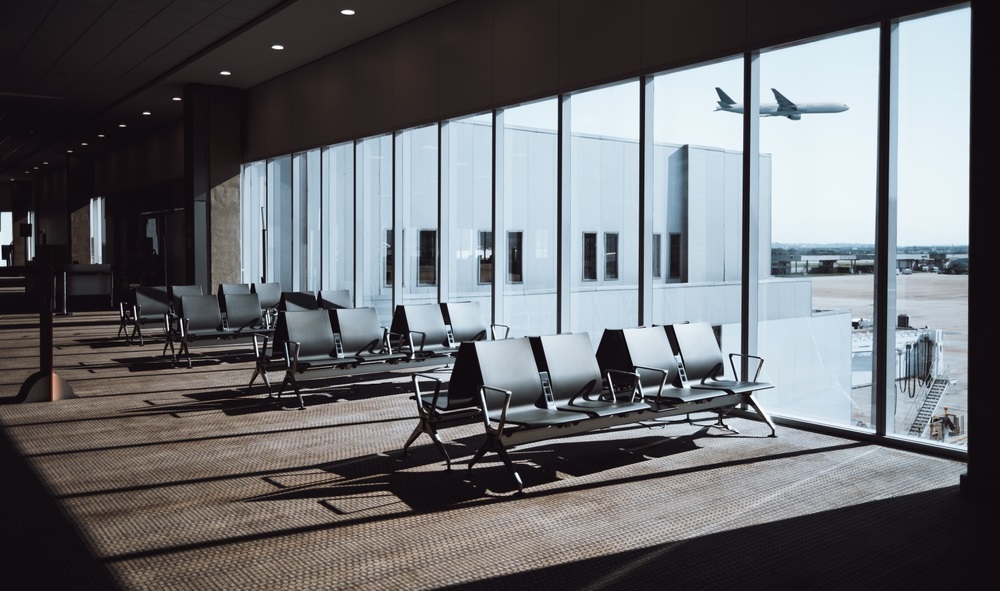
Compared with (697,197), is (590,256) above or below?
below

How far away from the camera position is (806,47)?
7191mm

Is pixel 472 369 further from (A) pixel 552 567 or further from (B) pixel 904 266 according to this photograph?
(B) pixel 904 266

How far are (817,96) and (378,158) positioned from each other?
7.46 m

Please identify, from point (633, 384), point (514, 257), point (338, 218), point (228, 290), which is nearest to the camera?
point (633, 384)

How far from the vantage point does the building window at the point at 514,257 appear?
10.2 m

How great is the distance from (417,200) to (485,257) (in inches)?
69.1

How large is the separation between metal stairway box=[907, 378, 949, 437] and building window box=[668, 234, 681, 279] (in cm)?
273

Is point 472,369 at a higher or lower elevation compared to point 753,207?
lower

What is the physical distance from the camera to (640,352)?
6.48 m

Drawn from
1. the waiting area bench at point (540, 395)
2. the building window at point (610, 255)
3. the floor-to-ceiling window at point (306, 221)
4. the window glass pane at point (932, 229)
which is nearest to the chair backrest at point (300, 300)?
the floor-to-ceiling window at point (306, 221)

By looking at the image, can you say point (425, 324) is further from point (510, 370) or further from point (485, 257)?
point (510, 370)

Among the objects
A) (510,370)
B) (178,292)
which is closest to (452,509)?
(510,370)

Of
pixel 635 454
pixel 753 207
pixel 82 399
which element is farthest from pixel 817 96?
pixel 82 399

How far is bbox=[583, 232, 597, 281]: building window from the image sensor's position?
931 centimetres
